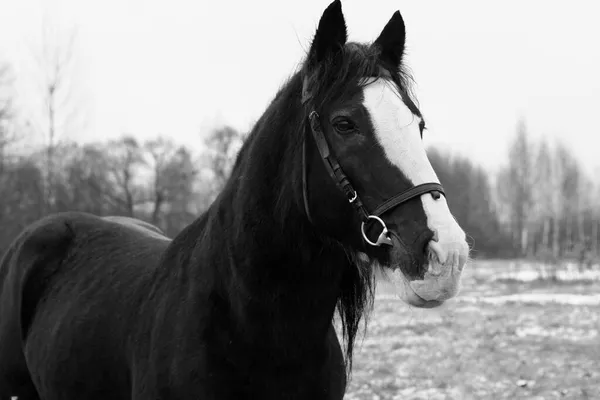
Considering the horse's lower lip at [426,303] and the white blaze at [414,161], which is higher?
the white blaze at [414,161]

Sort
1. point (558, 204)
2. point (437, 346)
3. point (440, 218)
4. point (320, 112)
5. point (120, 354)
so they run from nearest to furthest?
point (440, 218) → point (320, 112) → point (120, 354) → point (437, 346) → point (558, 204)

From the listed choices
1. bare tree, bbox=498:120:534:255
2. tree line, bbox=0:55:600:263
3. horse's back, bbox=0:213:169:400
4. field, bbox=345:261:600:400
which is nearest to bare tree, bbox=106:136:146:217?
tree line, bbox=0:55:600:263

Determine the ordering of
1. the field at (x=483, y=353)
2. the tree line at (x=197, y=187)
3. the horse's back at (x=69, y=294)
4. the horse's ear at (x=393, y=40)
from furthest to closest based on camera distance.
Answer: the tree line at (x=197, y=187) → the field at (x=483, y=353) → the horse's back at (x=69, y=294) → the horse's ear at (x=393, y=40)

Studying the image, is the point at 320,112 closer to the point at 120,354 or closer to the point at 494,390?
the point at 120,354

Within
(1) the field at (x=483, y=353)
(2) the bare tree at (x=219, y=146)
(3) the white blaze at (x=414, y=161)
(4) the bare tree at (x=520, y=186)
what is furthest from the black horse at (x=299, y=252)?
(4) the bare tree at (x=520, y=186)

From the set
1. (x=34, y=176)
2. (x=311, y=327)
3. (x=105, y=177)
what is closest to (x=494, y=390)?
(x=311, y=327)

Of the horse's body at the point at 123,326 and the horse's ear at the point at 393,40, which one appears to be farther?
the horse's ear at the point at 393,40

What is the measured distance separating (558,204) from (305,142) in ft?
199

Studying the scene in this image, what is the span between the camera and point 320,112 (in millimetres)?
2318

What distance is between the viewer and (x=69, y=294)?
3559 mm

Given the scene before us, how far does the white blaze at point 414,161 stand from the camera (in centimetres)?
186

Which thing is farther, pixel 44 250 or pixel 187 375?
pixel 44 250

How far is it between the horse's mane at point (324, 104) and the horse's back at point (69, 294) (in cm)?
103

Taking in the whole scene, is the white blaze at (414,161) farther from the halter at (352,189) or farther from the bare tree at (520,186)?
the bare tree at (520,186)
